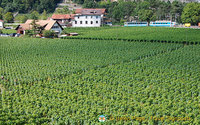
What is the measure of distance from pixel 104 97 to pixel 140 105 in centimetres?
306

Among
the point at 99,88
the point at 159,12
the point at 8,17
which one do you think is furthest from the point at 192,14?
the point at 99,88

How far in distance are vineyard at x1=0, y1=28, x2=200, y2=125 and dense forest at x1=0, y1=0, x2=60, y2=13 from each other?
367ft

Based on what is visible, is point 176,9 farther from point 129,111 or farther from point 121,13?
point 129,111

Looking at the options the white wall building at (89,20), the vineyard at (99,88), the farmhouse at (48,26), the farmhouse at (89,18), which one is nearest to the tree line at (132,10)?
the farmhouse at (48,26)

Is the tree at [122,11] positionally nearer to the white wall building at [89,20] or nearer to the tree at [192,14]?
the white wall building at [89,20]

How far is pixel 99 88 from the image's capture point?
22.4 meters

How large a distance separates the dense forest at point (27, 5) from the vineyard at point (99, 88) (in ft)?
367

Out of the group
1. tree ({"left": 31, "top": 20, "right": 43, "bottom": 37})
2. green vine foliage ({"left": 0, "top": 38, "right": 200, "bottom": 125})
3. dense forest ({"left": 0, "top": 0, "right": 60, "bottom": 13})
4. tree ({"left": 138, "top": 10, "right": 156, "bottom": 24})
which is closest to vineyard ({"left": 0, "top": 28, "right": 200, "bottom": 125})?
green vine foliage ({"left": 0, "top": 38, "right": 200, "bottom": 125})

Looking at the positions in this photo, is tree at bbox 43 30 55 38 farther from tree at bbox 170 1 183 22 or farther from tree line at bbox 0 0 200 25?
tree at bbox 170 1 183 22

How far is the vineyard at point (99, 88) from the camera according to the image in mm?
16719

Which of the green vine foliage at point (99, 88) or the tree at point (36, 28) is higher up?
the tree at point (36, 28)

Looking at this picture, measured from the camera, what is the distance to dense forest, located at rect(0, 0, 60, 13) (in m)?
143

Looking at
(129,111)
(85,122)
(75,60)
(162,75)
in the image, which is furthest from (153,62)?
(85,122)

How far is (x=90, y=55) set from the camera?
37500 mm
